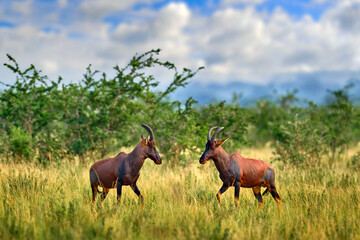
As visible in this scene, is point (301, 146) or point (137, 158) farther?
point (301, 146)

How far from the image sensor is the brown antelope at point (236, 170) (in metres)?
5.13

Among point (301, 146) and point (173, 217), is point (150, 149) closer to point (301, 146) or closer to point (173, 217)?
point (173, 217)

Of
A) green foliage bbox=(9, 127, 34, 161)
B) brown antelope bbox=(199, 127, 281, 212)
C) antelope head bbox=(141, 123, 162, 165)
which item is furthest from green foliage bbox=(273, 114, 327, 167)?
green foliage bbox=(9, 127, 34, 161)

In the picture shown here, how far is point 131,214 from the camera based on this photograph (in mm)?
5301

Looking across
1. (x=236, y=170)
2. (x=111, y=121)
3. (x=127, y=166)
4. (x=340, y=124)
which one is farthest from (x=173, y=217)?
(x=340, y=124)

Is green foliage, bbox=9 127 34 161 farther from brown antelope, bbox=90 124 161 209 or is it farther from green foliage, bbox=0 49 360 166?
brown antelope, bbox=90 124 161 209

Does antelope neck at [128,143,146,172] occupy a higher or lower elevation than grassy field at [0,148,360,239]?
higher

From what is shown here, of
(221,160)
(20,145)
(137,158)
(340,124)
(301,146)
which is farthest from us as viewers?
(340,124)

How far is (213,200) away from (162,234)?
1655mm

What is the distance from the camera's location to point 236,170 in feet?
17.1

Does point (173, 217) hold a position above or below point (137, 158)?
below

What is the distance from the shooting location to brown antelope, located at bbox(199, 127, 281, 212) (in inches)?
202

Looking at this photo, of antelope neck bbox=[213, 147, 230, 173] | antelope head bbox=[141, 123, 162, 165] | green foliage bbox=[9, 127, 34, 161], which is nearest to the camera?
antelope head bbox=[141, 123, 162, 165]

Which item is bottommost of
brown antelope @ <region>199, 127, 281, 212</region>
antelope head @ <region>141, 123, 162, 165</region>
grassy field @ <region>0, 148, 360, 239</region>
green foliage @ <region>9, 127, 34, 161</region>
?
grassy field @ <region>0, 148, 360, 239</region>
